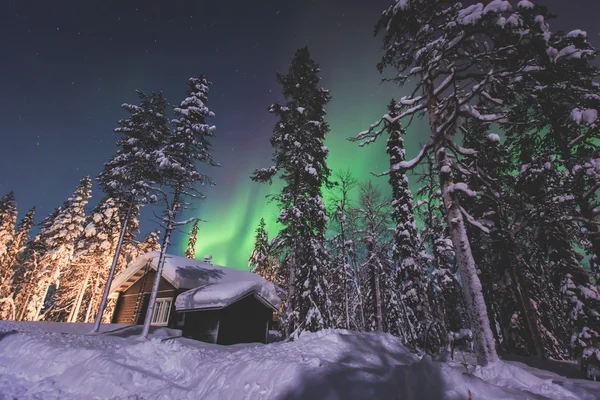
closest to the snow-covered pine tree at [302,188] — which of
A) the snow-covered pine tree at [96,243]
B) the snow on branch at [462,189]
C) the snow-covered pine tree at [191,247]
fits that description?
the snow on branch at [462,189]

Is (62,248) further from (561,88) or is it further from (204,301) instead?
(561,88)

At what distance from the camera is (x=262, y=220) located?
37.6 meters

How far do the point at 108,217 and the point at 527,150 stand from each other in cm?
3005

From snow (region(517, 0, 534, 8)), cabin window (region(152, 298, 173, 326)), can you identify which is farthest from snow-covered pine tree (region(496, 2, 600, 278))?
cabin window (region(152, 298, 173, 326))

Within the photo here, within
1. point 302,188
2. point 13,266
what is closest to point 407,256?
point 302,188

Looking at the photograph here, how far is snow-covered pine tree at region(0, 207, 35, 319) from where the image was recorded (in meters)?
27.5

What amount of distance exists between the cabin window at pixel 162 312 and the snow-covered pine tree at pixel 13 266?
73.4ft

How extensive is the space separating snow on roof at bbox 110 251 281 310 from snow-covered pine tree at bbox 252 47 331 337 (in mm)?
3274

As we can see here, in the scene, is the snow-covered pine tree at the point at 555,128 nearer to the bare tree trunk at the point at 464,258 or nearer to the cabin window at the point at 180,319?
the bare tree trunk at the point at 464,258

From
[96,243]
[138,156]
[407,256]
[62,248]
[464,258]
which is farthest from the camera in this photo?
[62,248]

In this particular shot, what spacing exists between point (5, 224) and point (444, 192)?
4319cm

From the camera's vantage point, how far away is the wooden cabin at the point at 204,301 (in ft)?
50.1

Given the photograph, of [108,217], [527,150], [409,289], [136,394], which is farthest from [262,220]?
[136,394]

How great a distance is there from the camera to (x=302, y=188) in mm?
13812
